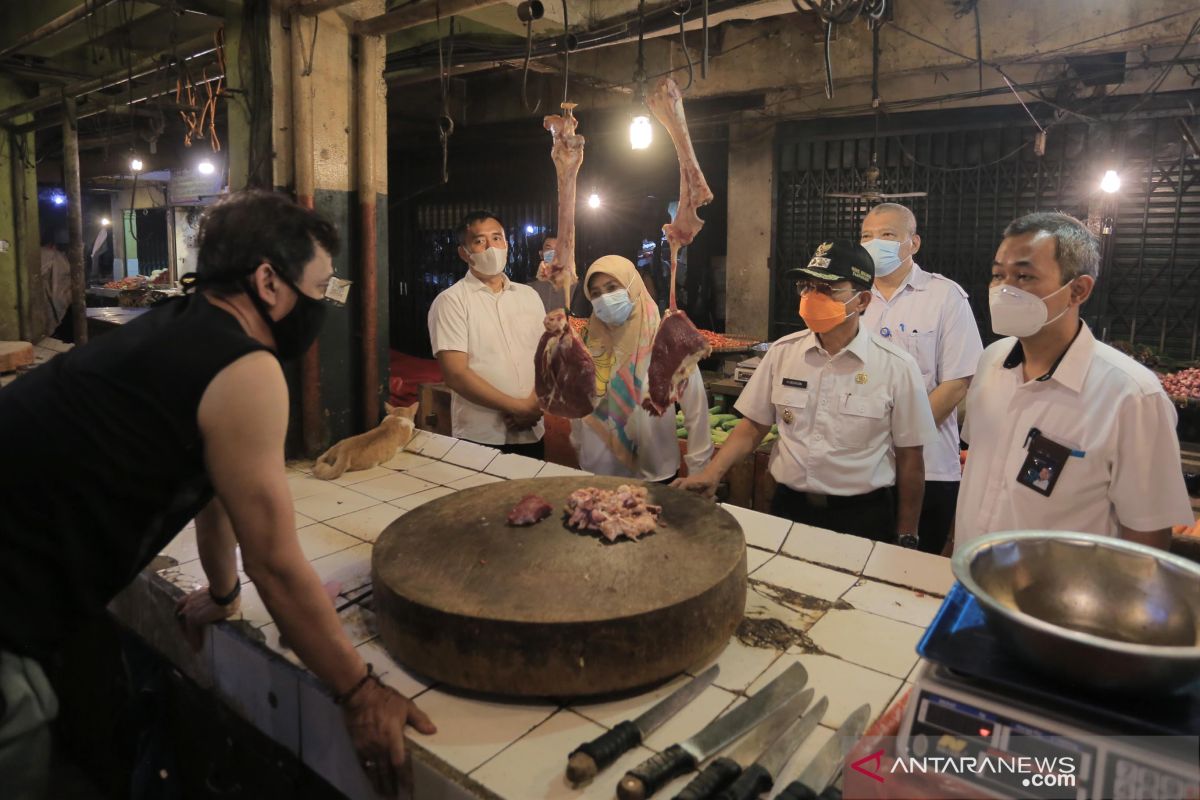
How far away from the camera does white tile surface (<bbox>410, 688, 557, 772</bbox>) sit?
1789 millimetres

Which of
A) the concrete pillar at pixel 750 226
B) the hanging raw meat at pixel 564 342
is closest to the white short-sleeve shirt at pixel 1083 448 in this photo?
the hanging raw meat at pixel 564 342

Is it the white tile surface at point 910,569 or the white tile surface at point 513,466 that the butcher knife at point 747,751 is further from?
the white tile surface at point 513,466

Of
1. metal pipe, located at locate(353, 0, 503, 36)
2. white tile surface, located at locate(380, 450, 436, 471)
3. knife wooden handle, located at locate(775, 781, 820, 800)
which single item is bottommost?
knife wooden handle, located at locate(775, 781, 820, 800)

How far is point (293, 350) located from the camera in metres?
1.97

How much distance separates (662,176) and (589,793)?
8.98 meters

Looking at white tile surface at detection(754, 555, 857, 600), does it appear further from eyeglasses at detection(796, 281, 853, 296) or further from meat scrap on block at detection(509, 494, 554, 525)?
eyeglasses at detection(796, 281, 853, 296)

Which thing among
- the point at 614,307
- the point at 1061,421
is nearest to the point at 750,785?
the point at 1061,421

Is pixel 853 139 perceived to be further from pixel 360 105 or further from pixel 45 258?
pixel 45 258

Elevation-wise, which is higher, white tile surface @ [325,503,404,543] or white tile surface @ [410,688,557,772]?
white tile surface @ [325,503,404,543]

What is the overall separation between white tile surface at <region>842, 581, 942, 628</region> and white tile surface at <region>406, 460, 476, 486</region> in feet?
6.91

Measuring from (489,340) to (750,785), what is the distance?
303cm

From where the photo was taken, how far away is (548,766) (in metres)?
1.75

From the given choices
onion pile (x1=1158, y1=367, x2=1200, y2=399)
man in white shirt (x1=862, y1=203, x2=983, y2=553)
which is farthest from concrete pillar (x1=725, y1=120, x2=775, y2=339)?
man in white shirt (x1=862, y1=203, x2=983, y2=553)

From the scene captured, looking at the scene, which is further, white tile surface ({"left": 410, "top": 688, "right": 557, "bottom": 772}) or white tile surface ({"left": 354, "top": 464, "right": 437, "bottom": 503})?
white tile surface ({"left": 354, "top": 464, "right": 437, "bottom": 503})
